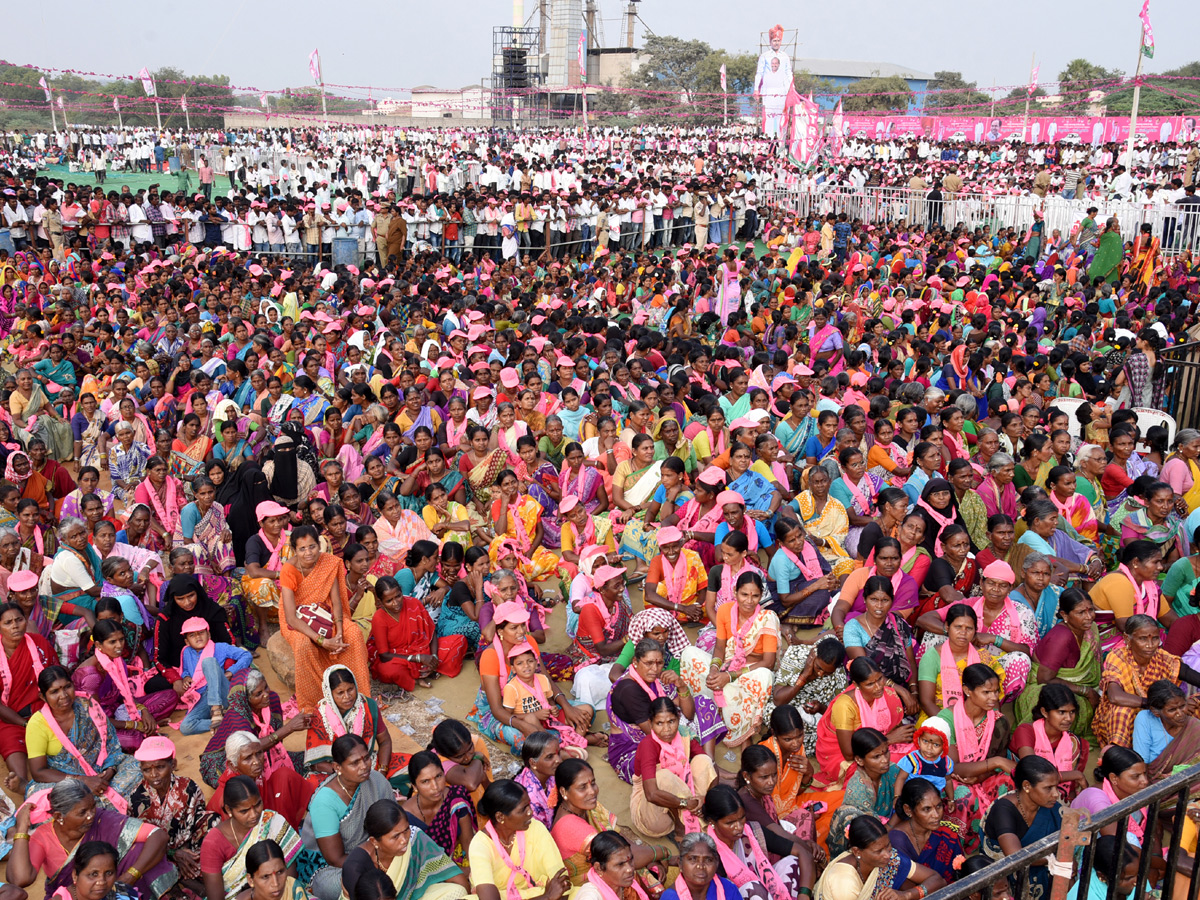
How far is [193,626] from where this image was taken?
4.73m

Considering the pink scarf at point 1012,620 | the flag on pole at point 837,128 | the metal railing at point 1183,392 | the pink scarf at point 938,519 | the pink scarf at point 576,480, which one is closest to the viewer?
the pink scarf at point 1012,620

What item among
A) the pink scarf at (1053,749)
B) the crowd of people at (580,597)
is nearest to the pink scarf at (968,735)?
the crowd of people at (580,597)

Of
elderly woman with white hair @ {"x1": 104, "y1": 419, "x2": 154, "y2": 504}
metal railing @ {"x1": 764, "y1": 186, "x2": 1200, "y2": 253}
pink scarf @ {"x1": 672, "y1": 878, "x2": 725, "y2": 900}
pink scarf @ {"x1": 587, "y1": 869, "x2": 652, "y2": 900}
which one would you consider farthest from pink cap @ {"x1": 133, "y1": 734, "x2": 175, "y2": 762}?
metal railing @ {"x1": 764, "y1": 186, "x2": 1200, "y2": 253}

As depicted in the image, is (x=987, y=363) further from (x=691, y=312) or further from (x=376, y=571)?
(x=376, y=571)

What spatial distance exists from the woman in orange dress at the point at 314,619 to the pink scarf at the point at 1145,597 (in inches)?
156

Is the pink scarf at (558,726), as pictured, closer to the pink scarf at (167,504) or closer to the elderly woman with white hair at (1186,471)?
the pink scarf at (167,504)

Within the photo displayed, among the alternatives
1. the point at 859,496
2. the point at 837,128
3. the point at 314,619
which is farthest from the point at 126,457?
the point at 837,128

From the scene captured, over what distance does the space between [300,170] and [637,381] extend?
80.1 feet

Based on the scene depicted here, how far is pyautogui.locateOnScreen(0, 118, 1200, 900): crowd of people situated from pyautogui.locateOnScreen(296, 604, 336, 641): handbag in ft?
0.05

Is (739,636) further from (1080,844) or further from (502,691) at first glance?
(1080,844)

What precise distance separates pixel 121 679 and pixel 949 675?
3.96 metres

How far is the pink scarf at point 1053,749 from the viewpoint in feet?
12.9

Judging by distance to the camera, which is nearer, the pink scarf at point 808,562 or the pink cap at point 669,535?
the pink cap at point 669,535

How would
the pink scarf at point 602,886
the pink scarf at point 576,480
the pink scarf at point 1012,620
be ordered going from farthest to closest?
1. the pink scarf at point 576,480
2. the pink scarf at point 1012,620
3. the pink scarf at point 602,886
